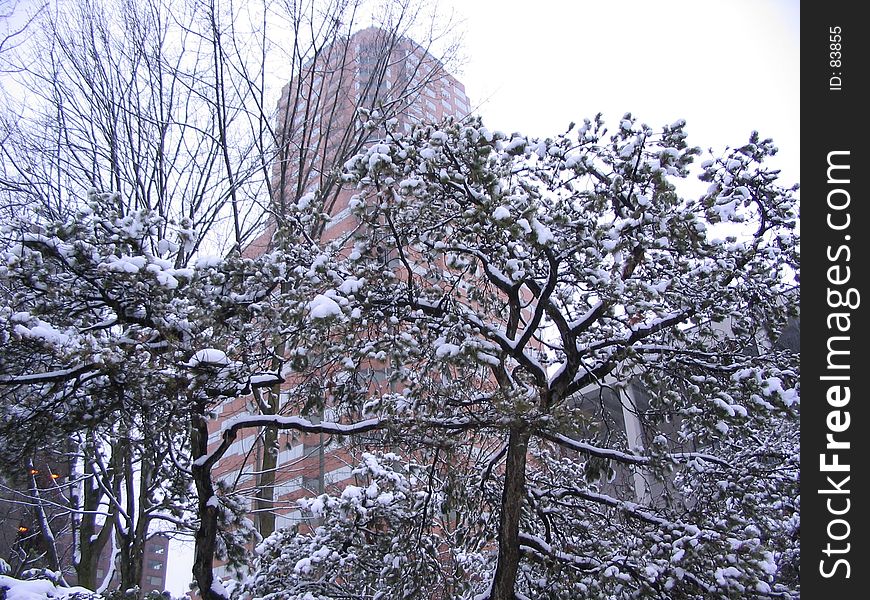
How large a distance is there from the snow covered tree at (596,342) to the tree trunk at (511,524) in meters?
0.02

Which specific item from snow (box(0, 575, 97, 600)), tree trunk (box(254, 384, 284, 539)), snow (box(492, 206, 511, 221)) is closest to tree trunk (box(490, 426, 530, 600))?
snow (box(492, 206, 511, 221))

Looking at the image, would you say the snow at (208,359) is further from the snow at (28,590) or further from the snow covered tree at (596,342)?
the snow at (28,590)

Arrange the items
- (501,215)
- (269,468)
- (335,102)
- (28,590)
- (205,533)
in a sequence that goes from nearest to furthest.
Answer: (501,215), (28,590), (205,533), (269,468), (335,102)

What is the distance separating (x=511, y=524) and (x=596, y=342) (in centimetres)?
182

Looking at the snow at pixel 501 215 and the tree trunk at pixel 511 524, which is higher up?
the snow at pixel 501 215

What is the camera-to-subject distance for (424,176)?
520 cm

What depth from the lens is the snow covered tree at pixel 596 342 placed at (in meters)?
4.59

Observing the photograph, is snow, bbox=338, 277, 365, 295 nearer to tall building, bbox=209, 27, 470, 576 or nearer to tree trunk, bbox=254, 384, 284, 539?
tree trunk, bbox=254, 384, 284, 539

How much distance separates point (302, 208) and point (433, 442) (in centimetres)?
244

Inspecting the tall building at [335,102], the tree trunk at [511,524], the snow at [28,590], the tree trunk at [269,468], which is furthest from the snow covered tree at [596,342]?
the tall building at [335,102]

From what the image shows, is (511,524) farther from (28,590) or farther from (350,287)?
(28,590)

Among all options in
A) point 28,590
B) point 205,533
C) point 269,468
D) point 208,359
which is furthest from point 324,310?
point 269,468

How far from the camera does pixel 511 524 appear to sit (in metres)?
5.27

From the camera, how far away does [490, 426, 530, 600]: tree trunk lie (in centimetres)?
521
